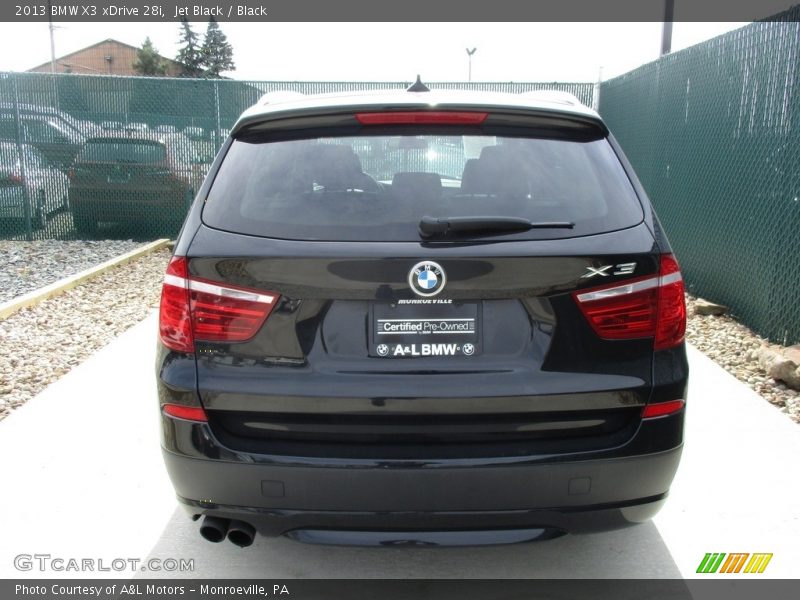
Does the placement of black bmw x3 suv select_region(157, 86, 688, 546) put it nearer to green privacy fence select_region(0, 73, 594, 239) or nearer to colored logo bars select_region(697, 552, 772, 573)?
colored logo bars select_region(697, 552, 772, 573)

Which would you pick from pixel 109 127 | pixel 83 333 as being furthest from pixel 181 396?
pixel 109 127

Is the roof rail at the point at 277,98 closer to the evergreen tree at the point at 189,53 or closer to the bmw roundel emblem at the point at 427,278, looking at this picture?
the bmw roundel emblem at the point at 427,278

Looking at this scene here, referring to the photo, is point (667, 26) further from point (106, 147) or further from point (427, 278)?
point (427, 278)

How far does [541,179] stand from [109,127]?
34.2 ft

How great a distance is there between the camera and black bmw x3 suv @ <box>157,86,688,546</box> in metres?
2.33

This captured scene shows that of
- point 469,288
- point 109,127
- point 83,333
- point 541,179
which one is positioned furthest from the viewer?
point 109,127

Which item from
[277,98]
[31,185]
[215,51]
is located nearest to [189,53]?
[215,51]

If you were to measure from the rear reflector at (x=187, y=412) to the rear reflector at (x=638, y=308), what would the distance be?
4.05 ft

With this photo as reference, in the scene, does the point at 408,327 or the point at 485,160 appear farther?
the point at 485,160

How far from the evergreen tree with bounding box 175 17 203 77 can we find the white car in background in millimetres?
70008

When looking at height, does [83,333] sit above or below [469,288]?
below

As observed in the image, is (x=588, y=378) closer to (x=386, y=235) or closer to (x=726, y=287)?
(x=386, y=235)

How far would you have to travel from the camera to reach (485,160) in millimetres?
2730

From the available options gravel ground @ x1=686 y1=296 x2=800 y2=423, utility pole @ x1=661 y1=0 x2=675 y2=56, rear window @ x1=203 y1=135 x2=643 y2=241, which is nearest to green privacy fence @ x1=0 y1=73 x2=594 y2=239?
utility pole @ x1=661 y1=0 x2=675 y2=56
